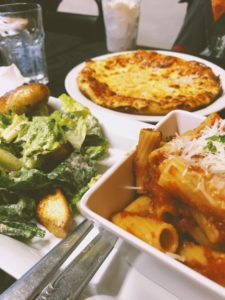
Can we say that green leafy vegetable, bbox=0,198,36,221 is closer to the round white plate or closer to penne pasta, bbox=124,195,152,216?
penne pasta, bbox=124,195,152,216

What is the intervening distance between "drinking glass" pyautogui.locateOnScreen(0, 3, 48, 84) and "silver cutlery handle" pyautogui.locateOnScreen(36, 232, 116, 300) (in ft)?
3.59

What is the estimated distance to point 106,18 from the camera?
1.98 metres

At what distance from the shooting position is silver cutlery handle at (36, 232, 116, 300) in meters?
0.63

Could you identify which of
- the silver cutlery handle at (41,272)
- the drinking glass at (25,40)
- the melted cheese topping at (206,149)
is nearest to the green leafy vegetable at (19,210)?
the silver cutlery handle at (41,272)

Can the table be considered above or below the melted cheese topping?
below

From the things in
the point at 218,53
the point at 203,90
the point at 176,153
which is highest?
the point at 176,153

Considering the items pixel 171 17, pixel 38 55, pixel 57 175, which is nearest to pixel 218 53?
pixel 38 55

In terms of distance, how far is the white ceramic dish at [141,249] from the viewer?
54 cm

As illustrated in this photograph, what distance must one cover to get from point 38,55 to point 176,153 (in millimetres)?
1203

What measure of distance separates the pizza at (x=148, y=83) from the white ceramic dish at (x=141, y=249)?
55 cm

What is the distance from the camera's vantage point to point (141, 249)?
0.58 meters

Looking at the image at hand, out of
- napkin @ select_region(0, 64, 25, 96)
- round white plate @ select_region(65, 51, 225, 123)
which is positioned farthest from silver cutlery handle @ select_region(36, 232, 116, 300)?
napkin @ select_region(0, 64, 25, 96)

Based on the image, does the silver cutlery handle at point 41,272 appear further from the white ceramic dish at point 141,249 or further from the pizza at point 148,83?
the pizza at point 148,83

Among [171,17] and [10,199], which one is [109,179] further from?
[171,17]
